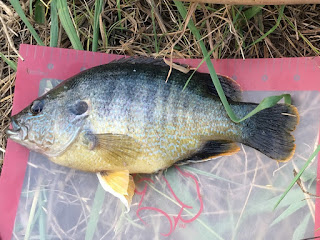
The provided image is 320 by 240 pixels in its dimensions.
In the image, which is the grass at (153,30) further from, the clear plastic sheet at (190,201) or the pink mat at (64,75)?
the clear plastic sheet at (190,201)

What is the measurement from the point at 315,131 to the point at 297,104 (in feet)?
0.64

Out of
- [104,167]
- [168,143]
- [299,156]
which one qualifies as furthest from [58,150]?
[299,156]

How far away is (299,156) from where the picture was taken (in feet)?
7.60

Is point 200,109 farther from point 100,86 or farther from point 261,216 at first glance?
point 261,216

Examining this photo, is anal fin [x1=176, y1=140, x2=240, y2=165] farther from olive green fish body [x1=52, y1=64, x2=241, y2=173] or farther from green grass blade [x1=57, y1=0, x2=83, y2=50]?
green grass blade [x1=57, y1=0, x2=83, y2=50]

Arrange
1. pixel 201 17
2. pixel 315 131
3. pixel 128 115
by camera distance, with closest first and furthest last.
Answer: pixel 128 115, pixel 315 131, pixel 201 17

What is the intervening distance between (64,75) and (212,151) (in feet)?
3.56

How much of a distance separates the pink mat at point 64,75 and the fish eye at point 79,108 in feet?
1.32

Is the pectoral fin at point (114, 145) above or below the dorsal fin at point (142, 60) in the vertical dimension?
below

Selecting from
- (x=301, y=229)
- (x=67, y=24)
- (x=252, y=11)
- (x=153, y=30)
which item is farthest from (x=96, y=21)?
(x=301, y=229)

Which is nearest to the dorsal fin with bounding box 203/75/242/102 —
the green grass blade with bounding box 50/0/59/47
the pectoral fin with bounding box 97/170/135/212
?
the pectoral fin with bounding box 97/170/135/212

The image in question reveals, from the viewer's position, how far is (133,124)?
218 cm

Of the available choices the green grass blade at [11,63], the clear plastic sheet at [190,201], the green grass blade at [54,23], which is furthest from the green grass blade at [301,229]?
the green grass blade at [11,63]

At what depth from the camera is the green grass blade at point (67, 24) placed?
241 centimetres
